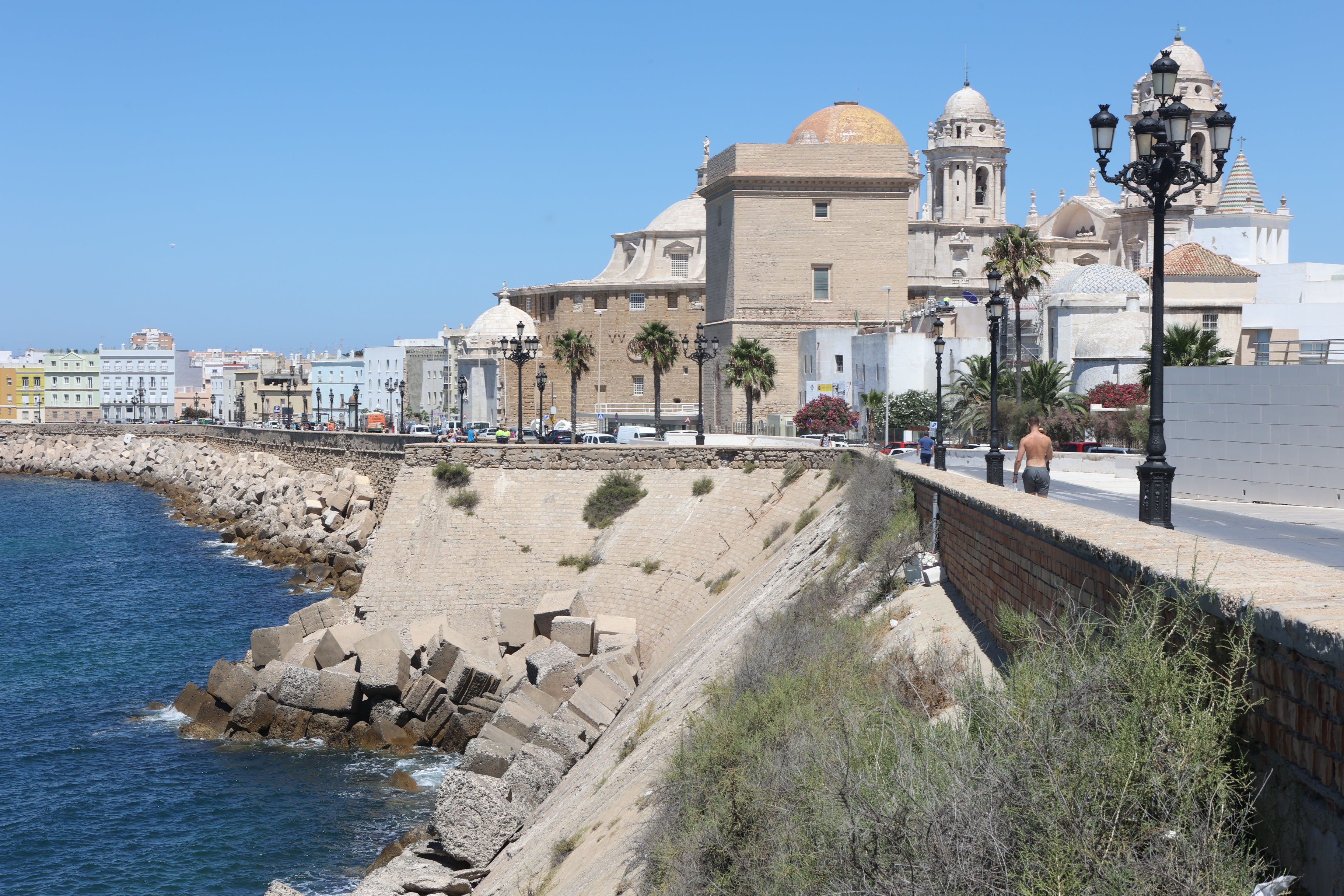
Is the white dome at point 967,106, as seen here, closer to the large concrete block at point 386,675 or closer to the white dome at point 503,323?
the white dome at point 503,323

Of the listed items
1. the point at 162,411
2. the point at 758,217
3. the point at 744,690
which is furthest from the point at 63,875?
the point at 162,411

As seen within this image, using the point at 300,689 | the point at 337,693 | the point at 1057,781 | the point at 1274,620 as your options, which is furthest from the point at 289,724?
the point at 1274,620

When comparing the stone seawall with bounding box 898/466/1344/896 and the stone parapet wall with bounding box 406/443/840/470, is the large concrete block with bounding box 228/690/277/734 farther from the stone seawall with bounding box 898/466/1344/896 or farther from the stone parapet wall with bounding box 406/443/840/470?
the stone seawall with bounding box 898/466/1344/896

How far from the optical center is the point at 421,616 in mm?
29438

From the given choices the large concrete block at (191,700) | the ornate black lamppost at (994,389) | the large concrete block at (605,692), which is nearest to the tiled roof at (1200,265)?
the ornate black lamppost at (994,389)

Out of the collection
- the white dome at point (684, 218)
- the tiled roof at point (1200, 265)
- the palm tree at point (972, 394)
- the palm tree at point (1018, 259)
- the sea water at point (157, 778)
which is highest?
the white dome at point (684, 218)

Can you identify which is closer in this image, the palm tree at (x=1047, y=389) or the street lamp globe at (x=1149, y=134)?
the street lamp globe at (x=1149, y=134)

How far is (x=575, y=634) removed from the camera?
23.9 meters

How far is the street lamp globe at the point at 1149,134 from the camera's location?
11453 millimetres

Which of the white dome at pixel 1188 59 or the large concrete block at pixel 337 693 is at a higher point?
the white dome at pixel 1188 59

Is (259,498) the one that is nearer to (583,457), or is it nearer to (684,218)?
(583,457)

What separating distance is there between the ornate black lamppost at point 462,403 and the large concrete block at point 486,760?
4191cm

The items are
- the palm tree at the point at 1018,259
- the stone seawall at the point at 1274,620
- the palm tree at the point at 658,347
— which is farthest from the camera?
the palm tree at the point at 658,347

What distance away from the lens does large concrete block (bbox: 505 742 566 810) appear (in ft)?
53.3
